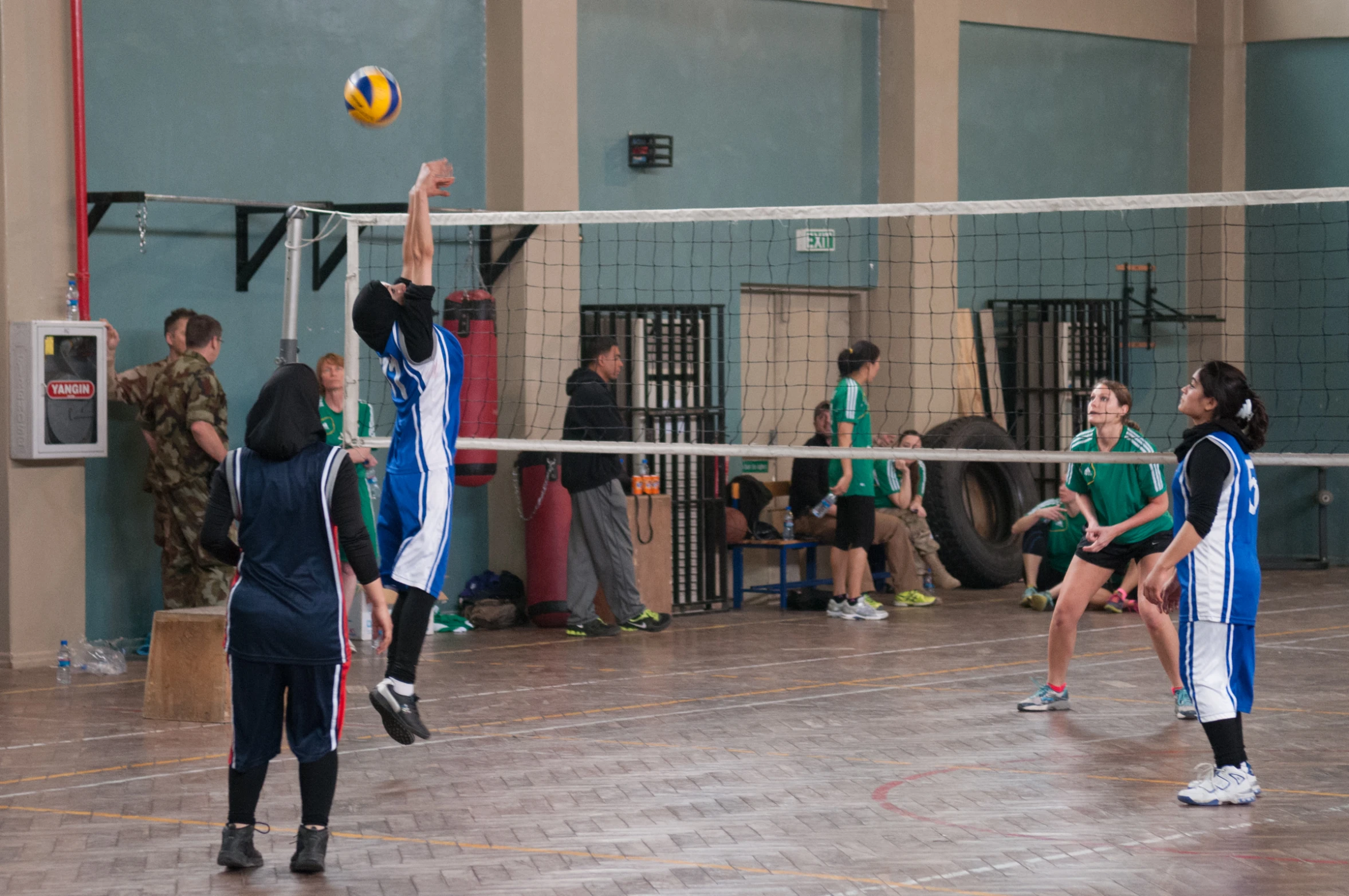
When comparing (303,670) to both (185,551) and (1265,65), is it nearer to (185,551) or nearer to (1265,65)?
(185,551)

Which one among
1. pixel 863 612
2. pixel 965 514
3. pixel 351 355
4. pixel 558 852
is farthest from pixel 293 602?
pixel 965 514

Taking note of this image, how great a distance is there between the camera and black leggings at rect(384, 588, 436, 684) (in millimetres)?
6562

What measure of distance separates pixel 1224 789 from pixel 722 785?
5.79 feet

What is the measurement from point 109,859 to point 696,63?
9376 millimetres

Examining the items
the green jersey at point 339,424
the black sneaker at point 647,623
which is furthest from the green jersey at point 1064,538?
the green jersey at point 339,424

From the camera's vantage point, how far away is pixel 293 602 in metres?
5.06

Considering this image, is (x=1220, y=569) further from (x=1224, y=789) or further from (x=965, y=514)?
(x=965, y=514)

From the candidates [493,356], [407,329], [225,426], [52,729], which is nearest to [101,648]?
[225,426]

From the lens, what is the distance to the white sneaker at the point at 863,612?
12141 mm

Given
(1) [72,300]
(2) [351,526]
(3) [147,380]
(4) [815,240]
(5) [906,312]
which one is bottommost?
(2) [351,526]

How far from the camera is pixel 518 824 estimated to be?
19.1ft

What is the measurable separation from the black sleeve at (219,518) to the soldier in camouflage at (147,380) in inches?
197

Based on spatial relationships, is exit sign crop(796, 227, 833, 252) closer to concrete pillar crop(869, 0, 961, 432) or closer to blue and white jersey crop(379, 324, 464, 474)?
concrete pillar crop(869, 0, 961, 432)

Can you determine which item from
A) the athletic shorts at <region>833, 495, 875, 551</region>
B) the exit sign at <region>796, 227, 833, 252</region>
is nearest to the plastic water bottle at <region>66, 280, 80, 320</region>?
the athletic shorts at <region>833, 495, 875, 551</region>
